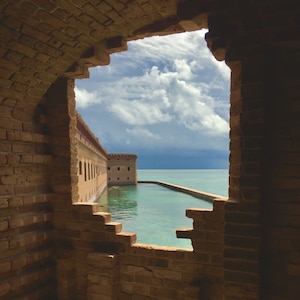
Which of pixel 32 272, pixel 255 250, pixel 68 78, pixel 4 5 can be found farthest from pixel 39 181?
pixel 255 250

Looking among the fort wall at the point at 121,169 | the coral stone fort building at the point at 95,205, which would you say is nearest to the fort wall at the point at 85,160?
the coral stone fort building at the point at 95,205

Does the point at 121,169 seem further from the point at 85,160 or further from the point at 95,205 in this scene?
the point at 95,205

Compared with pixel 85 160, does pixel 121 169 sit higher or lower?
lower

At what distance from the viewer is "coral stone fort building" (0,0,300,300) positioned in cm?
286

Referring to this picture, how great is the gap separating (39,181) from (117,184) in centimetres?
3495

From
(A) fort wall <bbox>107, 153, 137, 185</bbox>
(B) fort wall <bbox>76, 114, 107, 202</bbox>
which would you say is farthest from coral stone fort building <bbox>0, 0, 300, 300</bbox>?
(A) fort wall <bbox>107, 153, 137, 185</bbox>

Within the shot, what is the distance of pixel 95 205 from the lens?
4.25m

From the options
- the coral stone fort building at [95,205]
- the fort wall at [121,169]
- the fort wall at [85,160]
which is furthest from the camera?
the fort wall at [121,169]

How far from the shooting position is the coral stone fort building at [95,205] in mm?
2861

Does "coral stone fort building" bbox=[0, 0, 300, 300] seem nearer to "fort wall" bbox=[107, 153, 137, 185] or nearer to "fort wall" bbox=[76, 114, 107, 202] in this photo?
"fort wall" bbox=[76, 114, 107, 202]

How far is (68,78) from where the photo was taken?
4320 millimetres

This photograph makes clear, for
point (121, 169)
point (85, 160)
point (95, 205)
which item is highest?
point (85, 160)

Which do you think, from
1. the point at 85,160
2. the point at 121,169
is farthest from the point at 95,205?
the point at 121,169

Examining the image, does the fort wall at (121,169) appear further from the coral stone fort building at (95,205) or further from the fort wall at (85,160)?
the coral stone fort building at (95,205)
